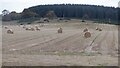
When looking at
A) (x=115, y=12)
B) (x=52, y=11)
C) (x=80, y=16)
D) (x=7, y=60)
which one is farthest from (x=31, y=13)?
(x=7, y=60)

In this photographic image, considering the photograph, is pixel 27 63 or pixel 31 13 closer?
pixel 27 63

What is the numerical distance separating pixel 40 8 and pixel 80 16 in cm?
1670

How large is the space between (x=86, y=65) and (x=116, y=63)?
1.39m

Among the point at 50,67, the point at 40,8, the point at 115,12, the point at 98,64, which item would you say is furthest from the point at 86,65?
the point at 40,8

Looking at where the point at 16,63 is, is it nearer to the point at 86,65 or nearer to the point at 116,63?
the point at 86,65

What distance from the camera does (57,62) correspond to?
13438mm

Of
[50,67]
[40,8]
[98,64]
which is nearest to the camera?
[50,67]

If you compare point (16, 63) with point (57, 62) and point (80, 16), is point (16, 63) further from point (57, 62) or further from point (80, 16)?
point (80, 16)

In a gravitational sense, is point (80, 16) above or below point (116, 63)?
below

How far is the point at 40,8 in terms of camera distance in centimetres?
14000

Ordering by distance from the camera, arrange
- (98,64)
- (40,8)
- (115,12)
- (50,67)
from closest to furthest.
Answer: (50,67) → (98,64) → (115,12) → (40,8)

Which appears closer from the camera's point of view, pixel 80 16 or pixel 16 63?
pixel 16 63

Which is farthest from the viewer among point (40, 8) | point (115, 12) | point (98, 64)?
point (40, 8)

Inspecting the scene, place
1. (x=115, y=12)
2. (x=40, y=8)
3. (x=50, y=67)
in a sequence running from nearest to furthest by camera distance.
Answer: (x=50, y=67), (x=115, y=12), (x=40, y=8)
